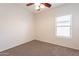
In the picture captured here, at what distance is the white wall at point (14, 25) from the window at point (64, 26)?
1667mm

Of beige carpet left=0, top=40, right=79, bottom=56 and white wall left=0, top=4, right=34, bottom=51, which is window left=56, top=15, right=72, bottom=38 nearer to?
beige carpet left=0, top=40, right=79, bottom=56

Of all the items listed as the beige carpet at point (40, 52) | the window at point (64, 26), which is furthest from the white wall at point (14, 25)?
the window at point (64, 26)

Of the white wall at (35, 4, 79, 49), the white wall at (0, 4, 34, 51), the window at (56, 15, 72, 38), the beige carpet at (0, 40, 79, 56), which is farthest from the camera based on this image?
the window at (56, 15, 72, 38)

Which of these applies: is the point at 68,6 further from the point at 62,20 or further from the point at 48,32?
the point at 48,32

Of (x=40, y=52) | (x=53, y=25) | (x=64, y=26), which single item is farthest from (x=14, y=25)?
(x=64, y=26)

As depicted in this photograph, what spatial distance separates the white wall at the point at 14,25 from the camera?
3158 millimetres

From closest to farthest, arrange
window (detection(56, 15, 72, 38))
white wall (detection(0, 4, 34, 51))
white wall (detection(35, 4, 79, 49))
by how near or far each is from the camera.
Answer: white wall (detection(0, 4, 34, 51))
white wall (detection(35, 4, 79, 49))
window (detection(56, 15, 72, 38))

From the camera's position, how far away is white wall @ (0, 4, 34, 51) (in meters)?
3.16

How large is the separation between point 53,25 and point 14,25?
6.15ft

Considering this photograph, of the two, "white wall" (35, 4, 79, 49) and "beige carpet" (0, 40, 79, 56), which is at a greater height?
"white wall" (35, 4, 79, 49)

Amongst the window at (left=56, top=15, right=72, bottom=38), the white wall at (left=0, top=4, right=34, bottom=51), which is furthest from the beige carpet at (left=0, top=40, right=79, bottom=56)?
the window at (left=56, top=15, right=72, bottom=38)

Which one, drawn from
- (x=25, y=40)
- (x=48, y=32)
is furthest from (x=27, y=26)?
(x=48, y=32)

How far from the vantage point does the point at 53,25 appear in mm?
4121

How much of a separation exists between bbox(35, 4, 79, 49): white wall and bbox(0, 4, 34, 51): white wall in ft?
1.78
